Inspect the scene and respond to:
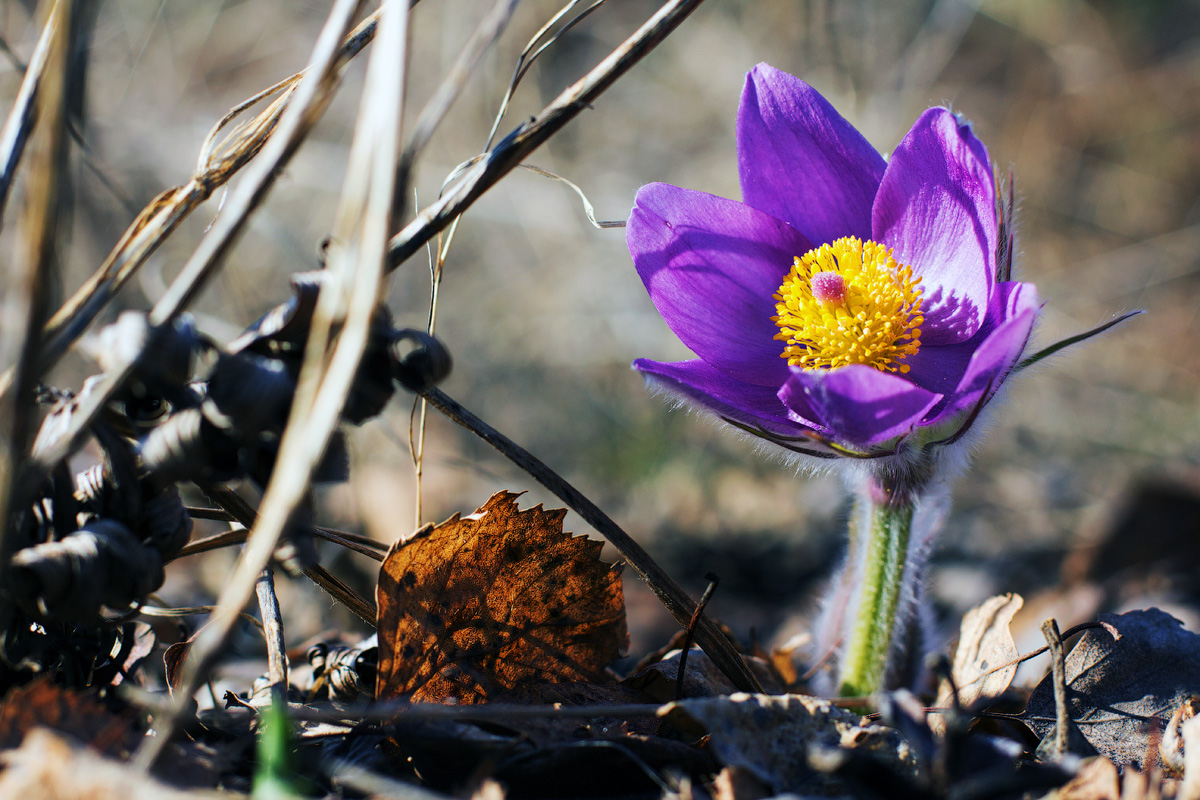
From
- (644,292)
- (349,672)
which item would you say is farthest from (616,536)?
(644,292)

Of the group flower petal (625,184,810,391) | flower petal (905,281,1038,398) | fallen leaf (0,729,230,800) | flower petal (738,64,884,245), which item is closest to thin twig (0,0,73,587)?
fallen leaf (0,729,230,800)

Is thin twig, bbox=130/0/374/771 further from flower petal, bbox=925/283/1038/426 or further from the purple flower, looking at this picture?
flower petal, bbox=925/283/1038/426

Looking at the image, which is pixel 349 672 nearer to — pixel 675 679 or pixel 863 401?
pixel 675 679

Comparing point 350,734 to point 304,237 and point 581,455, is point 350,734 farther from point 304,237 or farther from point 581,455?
point 304,237

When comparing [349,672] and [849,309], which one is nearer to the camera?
[349,672]

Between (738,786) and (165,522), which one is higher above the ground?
(165,522)

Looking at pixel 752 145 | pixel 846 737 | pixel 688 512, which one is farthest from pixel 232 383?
pixel 688 512
